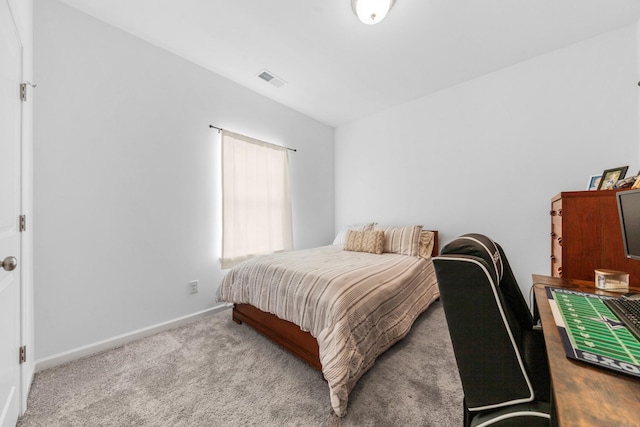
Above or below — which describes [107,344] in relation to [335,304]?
below

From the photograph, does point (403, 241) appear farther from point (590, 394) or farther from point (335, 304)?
point (590, 394)

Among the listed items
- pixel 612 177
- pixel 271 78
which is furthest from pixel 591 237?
pixel 271 78

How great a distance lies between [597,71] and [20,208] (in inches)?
175

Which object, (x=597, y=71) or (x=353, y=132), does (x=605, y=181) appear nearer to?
(x=597, y=71)

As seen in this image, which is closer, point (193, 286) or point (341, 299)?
point (341, 299)

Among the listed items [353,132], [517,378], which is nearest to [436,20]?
[353,132]

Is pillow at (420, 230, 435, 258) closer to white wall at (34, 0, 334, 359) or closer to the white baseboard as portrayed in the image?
white wall at (34, 0, 334, 359)

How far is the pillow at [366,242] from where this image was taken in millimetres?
2934

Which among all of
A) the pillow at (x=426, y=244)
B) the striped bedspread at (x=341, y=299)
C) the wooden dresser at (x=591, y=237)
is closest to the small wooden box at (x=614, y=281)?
the wooden dresser at (x=591, y=237)

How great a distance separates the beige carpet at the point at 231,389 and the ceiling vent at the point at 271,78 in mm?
2743

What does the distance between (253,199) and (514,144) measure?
3.03m

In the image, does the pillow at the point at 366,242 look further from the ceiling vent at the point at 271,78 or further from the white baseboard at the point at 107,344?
A: the ceiling vent at the point at 271,78

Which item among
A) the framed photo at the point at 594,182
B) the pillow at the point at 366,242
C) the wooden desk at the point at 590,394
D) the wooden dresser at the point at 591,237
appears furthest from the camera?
the pillow at the point at 366,242

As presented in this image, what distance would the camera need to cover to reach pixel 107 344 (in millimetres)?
1950
